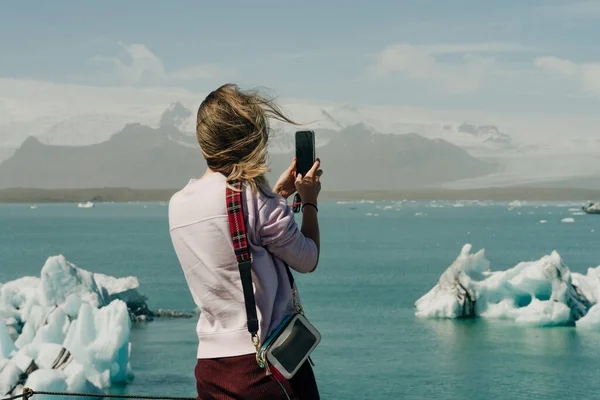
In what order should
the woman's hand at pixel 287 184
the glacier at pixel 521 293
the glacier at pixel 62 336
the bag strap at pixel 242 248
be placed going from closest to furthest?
the bag strap at pixel 242 248 < the woman's hand at pixel 287 184 < the glacier at pixel 62 336 < the glacier at pixel 521 293

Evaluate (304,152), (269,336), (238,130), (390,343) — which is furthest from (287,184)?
(390,343)

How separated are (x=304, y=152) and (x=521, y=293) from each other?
88.6ft

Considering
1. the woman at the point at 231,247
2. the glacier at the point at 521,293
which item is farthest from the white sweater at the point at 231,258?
the glacier at the point at 521,293

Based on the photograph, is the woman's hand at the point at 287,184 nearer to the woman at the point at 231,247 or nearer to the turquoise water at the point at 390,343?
the woman at the point at 231,247

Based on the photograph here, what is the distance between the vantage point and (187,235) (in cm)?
189

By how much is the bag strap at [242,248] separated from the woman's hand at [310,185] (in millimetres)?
178

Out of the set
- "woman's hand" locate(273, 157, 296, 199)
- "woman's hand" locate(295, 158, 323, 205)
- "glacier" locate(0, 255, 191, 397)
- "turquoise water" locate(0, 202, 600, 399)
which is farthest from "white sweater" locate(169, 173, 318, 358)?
"turquoise water" locate(0, 202, 600, 399)

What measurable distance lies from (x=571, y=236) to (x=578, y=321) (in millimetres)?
59503

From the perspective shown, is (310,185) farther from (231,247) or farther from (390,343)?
(390,343)

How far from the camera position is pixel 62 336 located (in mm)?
17188

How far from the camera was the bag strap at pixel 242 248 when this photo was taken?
181 centimetres

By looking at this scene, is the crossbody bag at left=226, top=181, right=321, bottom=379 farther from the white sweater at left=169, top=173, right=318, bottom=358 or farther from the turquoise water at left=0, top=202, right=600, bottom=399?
the turquoise water at left=0, top=202, right=600, bottom=399

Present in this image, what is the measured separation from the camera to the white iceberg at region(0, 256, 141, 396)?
13.1 metres

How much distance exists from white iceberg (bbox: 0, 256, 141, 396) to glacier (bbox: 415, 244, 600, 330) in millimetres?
10697
